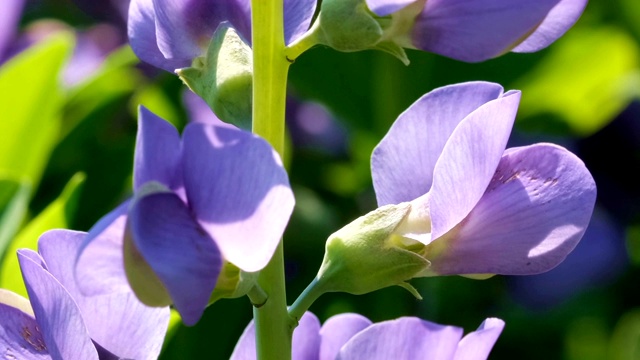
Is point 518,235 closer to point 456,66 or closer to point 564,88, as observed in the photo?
point 456,66

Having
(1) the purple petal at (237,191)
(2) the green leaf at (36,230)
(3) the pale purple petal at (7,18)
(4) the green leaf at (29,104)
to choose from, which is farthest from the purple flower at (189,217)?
(3) the pale purple petal at (7,18)

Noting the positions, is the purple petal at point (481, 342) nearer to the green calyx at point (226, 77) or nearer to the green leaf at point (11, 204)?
the green calyx at point (226, 77)

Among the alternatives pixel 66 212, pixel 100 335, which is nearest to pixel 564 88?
pixel 66 212

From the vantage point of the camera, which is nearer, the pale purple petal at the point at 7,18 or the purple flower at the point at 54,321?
the purple flower at the point at 54,321

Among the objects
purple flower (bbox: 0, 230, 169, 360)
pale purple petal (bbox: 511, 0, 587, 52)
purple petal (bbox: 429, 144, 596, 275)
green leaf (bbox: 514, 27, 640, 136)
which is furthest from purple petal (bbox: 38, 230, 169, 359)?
green leaf (bbox: 514, 27, 640, 136)

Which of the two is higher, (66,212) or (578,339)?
(66,212)
